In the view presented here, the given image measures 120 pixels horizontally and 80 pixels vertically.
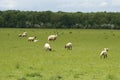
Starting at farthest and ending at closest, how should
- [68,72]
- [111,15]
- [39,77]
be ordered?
[111,15] → [68,72] → [39,77]

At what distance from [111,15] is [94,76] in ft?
407

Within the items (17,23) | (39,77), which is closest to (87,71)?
(39,77)

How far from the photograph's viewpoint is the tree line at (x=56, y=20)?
131375mm

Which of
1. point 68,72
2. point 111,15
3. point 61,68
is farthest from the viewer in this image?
point 111,15

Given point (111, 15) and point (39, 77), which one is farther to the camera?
point (111, 15)

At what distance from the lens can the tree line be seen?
131 meters

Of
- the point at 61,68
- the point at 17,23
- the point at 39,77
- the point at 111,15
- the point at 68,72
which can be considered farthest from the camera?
the point at 111,15

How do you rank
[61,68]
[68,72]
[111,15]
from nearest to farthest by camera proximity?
[68,72] → [61,68] → [111,15]

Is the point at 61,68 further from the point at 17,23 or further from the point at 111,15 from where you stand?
the point at 111,15

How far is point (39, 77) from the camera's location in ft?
51.6

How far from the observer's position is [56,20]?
134m

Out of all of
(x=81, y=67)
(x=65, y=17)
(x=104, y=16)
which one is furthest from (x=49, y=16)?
(x=81, y=67)

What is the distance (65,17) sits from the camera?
134 m

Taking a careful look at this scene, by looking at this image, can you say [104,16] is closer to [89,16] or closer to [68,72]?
[89,16]
